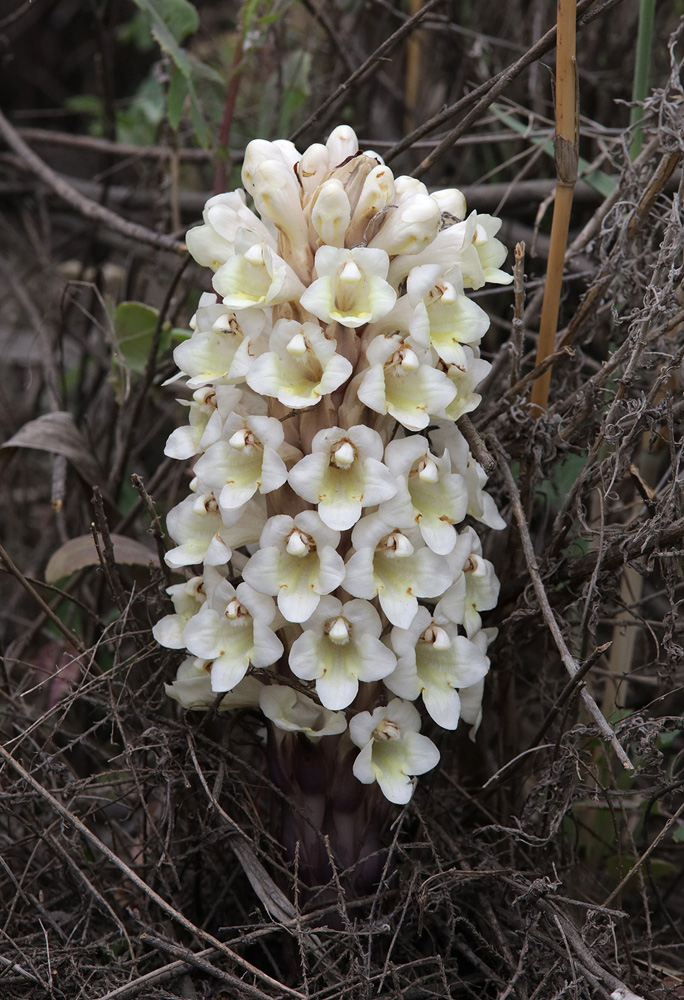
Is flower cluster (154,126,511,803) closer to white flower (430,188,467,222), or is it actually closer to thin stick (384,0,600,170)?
white flower (430,188,467,222)

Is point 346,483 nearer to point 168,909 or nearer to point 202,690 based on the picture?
point 202,690

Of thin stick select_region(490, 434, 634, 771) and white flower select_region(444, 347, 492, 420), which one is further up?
white flower select_region(444, 347, 492, 420)

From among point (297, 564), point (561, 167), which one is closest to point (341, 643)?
point (297, 564)

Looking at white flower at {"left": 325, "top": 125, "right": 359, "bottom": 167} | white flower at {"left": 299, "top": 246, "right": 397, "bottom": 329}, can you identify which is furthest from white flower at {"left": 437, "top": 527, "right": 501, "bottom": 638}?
white flower at {"left": 325, "top": 125, "right": 359, "bottom": 167}

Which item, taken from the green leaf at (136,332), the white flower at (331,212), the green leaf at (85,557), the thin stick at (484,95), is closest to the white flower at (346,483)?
the white flower at (331,212)

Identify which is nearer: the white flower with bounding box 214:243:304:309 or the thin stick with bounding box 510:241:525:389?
the white flower with bounding box 214:243:304:309

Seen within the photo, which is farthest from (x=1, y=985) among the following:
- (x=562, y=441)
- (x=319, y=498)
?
(x=562, y=441)

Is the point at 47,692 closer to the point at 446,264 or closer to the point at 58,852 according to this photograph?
the point at 58,852
